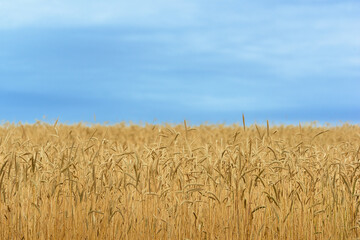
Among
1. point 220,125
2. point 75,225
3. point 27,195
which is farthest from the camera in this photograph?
point 220,125

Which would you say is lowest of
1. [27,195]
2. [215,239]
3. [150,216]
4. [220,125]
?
[215,239]

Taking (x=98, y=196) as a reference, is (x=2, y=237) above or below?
below

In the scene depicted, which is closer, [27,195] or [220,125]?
[27,195]

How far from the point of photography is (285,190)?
445 cm

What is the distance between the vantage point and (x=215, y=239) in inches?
166

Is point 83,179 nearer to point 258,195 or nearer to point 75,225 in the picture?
point 75,225

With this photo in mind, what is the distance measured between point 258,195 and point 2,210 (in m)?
2.79

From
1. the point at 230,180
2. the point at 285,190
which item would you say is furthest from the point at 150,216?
the point at 285,190

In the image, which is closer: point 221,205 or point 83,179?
point 221,205

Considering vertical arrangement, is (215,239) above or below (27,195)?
below

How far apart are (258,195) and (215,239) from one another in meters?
0.70

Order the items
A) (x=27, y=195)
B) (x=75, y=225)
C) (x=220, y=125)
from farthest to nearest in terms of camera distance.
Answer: (x=220, y=125) → (x=27, y=195) → (x=75, y=225)

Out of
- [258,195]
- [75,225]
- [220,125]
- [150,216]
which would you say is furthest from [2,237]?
[220,125]

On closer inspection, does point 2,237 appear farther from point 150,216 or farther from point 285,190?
point 285,190
